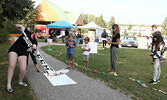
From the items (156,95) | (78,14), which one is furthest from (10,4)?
(78,14)

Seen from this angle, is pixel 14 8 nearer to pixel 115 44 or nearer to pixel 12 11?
pixel 12 11

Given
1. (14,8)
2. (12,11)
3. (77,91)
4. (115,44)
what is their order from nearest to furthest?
(77,91)
(115,44)
(14,8)
(12,11)

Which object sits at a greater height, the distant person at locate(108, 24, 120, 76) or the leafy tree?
the leafy tree

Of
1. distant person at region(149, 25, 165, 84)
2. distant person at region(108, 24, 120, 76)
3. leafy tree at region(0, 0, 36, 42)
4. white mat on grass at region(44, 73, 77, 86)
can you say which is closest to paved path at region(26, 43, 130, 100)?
white mat on grass at region(44, 73, 77, 86)

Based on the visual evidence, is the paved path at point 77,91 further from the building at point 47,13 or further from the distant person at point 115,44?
the building at point 47,13

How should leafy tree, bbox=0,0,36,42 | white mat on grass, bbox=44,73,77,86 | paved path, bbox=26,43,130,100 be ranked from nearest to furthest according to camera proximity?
paved path, bbox=26,43,130,100
white mat on grass, bbox=44,73,77,86
leafy tree, bbox=0,0,36,42

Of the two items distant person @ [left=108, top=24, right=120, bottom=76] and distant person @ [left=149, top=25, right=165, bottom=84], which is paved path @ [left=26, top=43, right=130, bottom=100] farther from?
distant person @ [left=149, top=25, right=165, bottom=84]

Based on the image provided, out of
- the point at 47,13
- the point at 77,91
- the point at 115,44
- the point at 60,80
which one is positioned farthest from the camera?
the point at 47,13

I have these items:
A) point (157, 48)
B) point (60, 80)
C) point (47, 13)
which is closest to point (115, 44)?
point (157, 48)

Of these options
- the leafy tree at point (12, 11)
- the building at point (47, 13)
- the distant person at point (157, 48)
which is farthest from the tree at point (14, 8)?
the building at point (47, 13)

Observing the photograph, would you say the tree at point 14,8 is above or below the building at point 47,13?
below

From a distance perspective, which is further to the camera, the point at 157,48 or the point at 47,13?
the point at 47,13

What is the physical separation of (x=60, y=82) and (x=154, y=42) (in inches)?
148

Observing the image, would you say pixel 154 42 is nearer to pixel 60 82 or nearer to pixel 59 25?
pixel 60 82
